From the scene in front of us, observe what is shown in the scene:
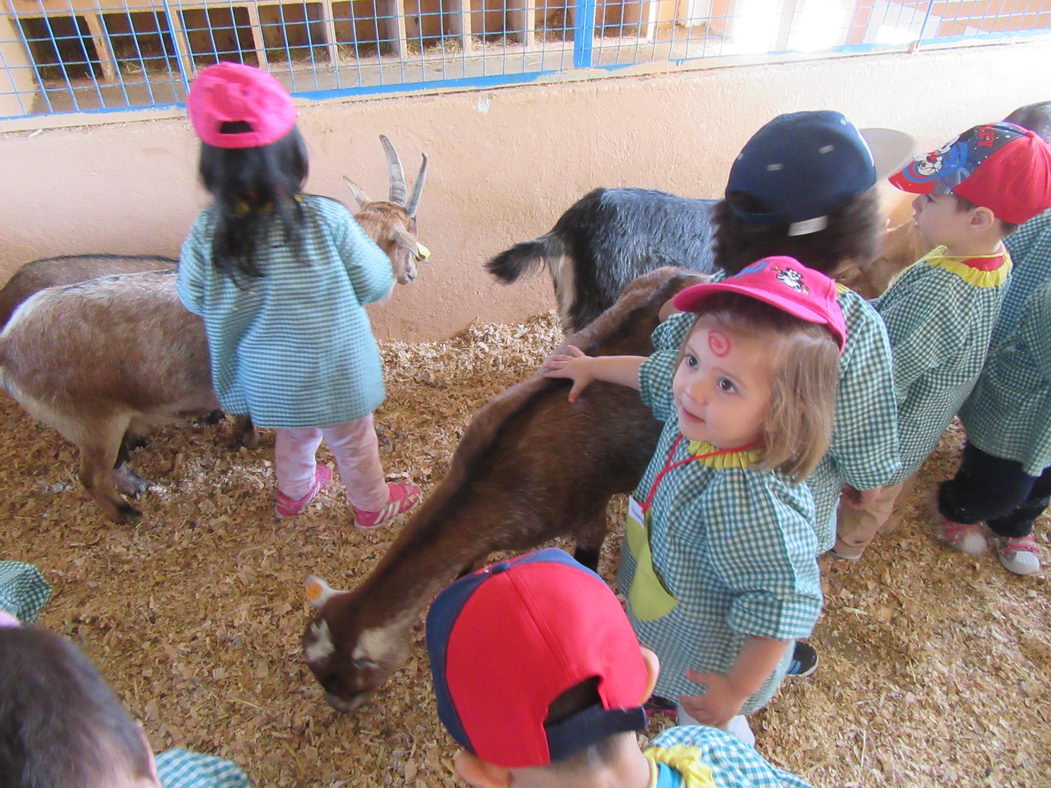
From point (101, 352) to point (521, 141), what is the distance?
228 cm

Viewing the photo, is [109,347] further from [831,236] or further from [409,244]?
[831,236]

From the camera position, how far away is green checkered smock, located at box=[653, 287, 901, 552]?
4.64ft

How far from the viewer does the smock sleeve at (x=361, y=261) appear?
Result: 2207mm

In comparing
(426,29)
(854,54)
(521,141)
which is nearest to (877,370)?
(521,141)

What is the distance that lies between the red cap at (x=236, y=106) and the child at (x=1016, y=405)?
2533 millimetres

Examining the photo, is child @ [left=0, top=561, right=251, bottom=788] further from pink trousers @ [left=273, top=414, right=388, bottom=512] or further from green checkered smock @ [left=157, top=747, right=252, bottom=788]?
pink trousers @ [left=273, top=414, right=388, bottom=512]

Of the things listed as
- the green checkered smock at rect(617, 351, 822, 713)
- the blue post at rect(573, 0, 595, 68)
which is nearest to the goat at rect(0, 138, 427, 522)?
the blue post at rect(573, 0, 595, 68)

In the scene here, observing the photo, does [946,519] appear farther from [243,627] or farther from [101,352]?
[101,352]

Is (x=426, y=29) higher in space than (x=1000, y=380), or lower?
higher

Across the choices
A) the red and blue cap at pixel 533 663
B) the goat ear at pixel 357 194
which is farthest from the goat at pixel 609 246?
the red and blue cap at pixel 533 663

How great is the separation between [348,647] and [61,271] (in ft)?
7.94

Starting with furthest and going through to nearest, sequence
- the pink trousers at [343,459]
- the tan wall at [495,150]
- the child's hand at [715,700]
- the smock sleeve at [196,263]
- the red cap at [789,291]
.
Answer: the tan wall at [495,150], the pink trousers at [343,459], the smock sleeve at [196,263], the child's hand at [715,700], the red cap at [789,291]

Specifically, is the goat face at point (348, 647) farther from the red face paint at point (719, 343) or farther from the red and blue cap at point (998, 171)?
the red and blue cap at point (998, 171)

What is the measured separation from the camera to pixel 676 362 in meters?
1.67
